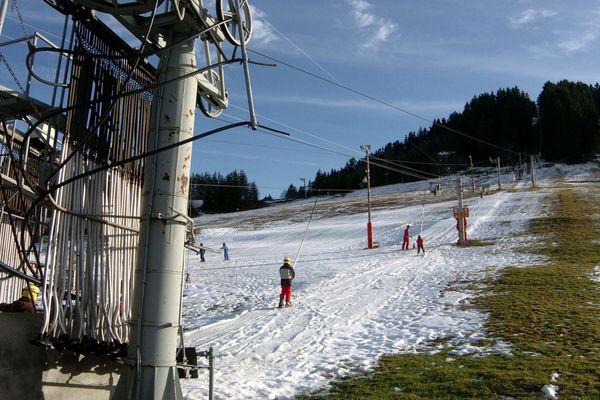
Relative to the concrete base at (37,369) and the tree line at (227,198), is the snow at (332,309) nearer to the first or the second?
the concrete base at (37,369)

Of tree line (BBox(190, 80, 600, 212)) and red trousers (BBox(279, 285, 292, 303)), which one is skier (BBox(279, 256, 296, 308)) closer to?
red trousers (BBox(279, 285, 292, 303))

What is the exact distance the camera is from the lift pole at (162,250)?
5805 millimetres

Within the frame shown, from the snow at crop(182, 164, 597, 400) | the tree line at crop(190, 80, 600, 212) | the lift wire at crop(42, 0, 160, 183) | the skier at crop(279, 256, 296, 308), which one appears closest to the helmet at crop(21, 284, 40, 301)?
the lift wire at crop(42, 0, 160, 183)

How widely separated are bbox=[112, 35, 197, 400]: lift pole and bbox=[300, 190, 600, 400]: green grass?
3.56m

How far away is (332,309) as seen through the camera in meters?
16.3

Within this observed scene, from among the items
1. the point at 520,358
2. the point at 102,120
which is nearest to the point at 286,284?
the point at 520,358

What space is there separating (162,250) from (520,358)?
7262mm

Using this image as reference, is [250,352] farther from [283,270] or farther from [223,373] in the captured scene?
[283,270]

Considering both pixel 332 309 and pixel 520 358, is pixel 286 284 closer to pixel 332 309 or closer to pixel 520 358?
pixel 332 309

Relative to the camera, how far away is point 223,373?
9945 millimetres

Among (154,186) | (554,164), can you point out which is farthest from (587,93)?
(154,186)

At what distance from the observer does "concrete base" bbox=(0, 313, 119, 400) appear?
19.2ft

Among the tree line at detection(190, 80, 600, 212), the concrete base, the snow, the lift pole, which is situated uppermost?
the tree line at detection(190, 80, 600, 212)

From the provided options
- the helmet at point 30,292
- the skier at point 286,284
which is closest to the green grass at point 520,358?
the helmet at point 30,292
